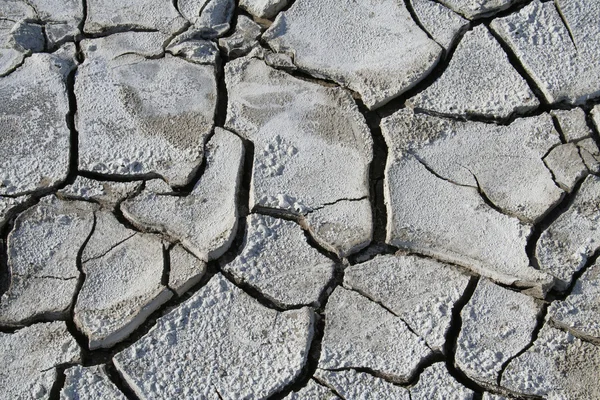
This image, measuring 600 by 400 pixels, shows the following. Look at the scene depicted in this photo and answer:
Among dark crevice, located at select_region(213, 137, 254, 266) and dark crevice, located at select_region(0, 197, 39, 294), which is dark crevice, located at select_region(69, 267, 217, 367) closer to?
dark crevice, located at select_region(213, 137, 254, 266)

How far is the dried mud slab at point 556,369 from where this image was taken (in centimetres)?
224

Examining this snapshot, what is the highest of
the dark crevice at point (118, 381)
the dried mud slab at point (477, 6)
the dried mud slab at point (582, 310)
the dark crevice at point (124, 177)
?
the dried mud slab at point (477, 6)

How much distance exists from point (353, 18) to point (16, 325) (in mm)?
1764

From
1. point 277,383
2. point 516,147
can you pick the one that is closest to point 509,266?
point 516,147

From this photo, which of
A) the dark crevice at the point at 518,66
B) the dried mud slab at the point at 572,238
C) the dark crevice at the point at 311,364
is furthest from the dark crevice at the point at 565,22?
the dark crevice at the point at 311,364

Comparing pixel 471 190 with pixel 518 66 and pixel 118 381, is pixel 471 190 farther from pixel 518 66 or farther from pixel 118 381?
pixel 118 381

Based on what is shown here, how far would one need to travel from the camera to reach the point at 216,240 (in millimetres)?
2486

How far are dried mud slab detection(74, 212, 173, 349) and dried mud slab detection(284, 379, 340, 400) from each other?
0.52 meters

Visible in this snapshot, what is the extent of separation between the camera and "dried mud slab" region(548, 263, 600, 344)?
7.68ft

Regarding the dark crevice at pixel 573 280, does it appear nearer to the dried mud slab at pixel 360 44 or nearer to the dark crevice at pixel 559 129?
the dark crevice at pixel 559 129

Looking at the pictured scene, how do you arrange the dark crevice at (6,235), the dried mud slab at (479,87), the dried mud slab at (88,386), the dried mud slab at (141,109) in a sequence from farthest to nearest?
the dried mud slab at (479,87), the dried mud slab at (141,109), the dark crevice at (6,235), the dried mud slab at (88,386)

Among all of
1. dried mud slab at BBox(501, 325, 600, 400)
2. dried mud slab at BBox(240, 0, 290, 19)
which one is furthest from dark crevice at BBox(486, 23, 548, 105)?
dried mud slab at BBox(501, 325, 600, 400)

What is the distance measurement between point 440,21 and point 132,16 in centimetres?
127

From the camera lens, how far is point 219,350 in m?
2.32
